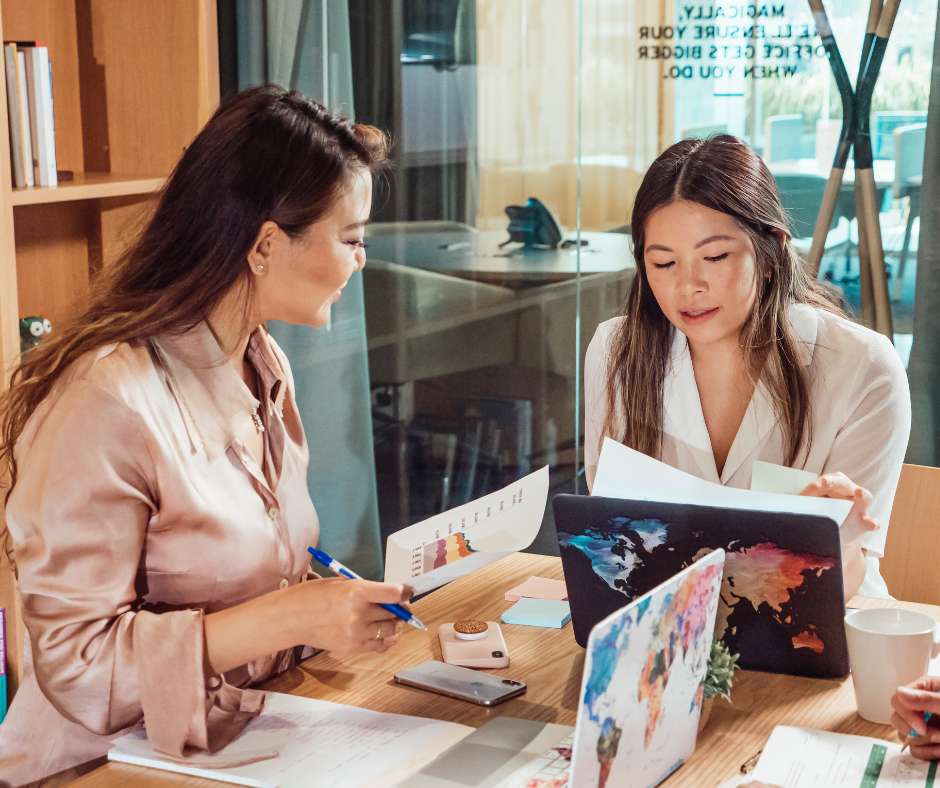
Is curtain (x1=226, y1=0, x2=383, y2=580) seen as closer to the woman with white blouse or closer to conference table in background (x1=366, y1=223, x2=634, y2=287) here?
conference table in background (x1=366, y1=223, x2=634, y2=287)

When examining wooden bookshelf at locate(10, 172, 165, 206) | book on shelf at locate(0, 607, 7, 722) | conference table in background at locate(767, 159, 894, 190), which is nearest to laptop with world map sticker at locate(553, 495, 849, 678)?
wooden bookshelf at locate(10, 172, 165, 206)

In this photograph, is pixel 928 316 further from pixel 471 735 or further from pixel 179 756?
pixel 179 756

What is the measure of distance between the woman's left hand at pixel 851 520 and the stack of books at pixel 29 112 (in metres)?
1.69

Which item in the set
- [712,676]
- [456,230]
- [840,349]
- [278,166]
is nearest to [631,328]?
[840,349]

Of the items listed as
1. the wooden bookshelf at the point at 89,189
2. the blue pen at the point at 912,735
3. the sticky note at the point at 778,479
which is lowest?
the blue pen at the point at 912,735

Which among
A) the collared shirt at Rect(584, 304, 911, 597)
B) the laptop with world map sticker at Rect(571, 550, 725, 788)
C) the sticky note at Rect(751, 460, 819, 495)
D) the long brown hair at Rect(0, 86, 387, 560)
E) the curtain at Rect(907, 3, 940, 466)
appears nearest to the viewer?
the laptop with world map sticker at Rect(571, 550, 725, 788)

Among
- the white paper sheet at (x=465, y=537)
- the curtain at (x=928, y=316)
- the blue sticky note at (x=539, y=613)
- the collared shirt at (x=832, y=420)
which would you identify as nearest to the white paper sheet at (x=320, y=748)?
the white paper sheet at (x=465, y=537)

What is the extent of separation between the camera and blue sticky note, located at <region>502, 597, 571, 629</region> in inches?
54.9

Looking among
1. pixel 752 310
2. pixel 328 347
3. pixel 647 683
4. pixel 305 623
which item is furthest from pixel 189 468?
pixel 328 347

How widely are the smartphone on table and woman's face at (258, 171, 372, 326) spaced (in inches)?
21.3

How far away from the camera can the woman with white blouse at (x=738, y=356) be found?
1.64m

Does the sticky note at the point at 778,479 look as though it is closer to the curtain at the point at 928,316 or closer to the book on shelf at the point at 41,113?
the curtain at the point at 928,316

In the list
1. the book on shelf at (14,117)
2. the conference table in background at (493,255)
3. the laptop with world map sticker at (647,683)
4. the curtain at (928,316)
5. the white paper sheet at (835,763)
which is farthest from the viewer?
the conference table in background at (493,255)

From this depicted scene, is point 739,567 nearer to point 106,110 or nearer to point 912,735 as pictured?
point 912,735
